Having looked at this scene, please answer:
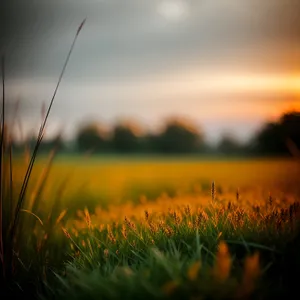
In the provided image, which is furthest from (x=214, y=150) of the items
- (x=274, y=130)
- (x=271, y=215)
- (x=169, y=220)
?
(x=271, y=215)

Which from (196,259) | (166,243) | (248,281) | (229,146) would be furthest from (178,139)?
(248,281)

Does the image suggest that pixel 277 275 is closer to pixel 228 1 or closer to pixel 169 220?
pixel 169 220

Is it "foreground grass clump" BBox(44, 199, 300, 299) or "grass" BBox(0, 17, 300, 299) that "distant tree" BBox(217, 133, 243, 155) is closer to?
"grass" BBox(0, 17, 300, 299)

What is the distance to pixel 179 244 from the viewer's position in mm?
1657

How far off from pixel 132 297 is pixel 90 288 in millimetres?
153

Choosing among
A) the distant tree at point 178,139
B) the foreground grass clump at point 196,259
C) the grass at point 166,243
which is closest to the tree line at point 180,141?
the distant tree at point 178,139

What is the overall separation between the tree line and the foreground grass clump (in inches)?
14.7

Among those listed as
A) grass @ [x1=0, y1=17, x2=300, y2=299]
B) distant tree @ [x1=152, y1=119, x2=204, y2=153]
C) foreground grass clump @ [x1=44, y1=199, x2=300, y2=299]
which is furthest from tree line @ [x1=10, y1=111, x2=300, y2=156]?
foreground grass clump @ [x1=44, y1=199, x2=300, y2=299]

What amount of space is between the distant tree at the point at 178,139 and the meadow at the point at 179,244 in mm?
230

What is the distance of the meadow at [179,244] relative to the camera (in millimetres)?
1352

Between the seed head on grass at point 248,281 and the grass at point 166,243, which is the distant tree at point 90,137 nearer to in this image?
the grass at point 166,243

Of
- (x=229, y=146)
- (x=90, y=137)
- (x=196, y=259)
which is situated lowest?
(x=196, y=259)

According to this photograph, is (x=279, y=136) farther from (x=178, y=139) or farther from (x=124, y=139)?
(x=124, y=139)

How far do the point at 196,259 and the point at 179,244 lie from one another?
17 cm
